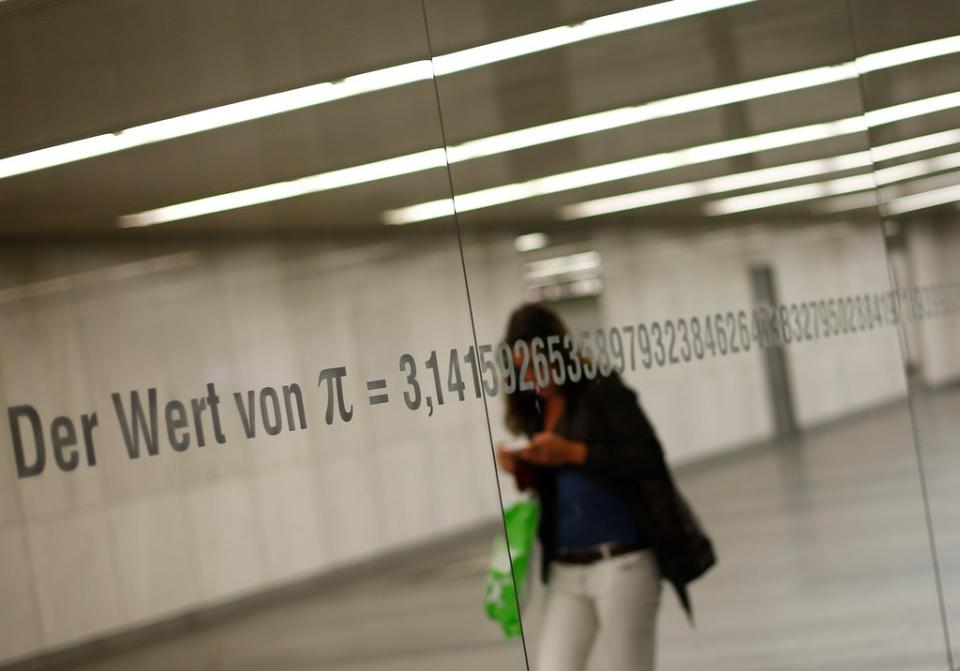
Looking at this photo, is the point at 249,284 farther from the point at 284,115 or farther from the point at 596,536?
the point at 596,536

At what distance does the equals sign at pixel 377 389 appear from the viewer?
3.62 metres

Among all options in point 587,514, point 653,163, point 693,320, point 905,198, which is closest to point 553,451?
point 587,514

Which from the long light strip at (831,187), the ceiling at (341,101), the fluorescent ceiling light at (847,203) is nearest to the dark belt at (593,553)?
the ceiling at (341,101)

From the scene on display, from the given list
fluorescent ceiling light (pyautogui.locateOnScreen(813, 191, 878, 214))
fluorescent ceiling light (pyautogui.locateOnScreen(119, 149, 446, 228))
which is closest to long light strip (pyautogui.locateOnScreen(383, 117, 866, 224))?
fluorescent ceiling light (pyautogui.locateOnScreen(119, 149, 446, 228))

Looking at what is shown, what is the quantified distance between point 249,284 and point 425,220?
0.70m

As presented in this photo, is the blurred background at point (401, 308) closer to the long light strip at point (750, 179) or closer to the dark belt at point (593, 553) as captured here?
the long light strip at point (750, 179)

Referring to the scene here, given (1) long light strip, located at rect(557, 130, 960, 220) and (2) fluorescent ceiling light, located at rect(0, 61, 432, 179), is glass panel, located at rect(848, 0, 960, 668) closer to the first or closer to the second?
(1) long light strip, located at rect(557, 130, 960, 220)

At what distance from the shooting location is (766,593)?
507 cm

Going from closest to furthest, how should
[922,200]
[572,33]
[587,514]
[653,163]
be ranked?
[587,514]
[572,33]
[653,163]
[922,200]

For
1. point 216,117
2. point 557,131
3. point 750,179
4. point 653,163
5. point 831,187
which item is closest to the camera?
point 216,117

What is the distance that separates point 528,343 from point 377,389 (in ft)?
2.08

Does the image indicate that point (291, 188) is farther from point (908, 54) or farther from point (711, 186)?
point (908, 54)

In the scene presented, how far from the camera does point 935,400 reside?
650cm

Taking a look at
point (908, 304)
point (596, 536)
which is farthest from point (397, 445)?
point (908, 304)
